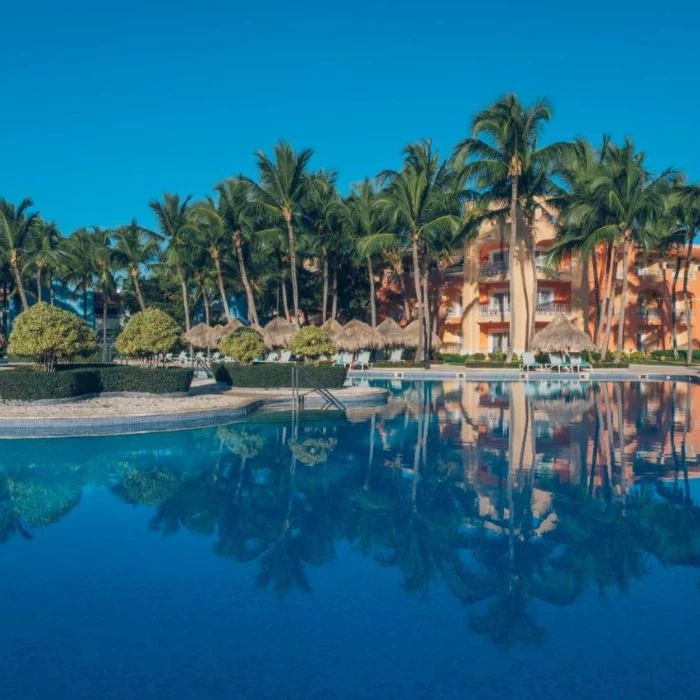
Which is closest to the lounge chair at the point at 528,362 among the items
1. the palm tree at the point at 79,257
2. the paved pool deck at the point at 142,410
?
the paved pool deck at the point at 142,410

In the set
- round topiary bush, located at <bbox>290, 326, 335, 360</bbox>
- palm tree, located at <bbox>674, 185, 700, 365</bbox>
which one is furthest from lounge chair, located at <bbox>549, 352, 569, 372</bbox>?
round topiary bush, located at <bbox>290, 326, 335, 360</bbox>

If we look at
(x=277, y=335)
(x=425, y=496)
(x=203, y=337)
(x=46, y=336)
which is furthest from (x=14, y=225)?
(x=425, y=496)

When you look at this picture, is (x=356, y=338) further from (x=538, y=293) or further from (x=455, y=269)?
(x=538, y=293)

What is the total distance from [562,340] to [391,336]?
8404 mm

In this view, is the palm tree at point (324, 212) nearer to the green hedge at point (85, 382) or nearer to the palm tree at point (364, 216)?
the palm tree at point (364, 216)

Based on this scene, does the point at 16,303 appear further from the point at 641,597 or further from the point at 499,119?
the point at 641,597

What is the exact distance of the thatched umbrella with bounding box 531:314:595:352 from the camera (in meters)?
30.1

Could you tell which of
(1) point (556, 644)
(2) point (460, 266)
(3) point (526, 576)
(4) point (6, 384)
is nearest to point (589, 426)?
(3) point (526, 576)

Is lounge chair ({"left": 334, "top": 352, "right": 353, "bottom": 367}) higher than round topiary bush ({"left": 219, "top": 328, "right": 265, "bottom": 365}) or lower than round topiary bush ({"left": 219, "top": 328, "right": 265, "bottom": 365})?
lower

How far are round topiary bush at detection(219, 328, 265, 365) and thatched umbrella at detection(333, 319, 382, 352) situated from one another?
12.0 metres

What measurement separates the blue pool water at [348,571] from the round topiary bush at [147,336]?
5.30 meters

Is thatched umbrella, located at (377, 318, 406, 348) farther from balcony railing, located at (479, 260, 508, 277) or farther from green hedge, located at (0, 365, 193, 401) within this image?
green hedge, located at (0, 365, 193, 401)

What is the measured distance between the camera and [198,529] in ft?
24.2

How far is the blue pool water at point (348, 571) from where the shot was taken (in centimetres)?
437
